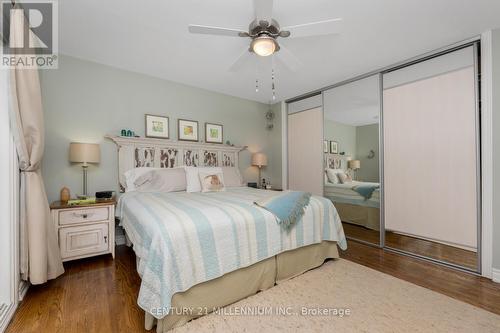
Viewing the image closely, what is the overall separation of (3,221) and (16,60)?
1216mm

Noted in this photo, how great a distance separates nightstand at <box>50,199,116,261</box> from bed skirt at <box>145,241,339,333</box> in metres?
1.52

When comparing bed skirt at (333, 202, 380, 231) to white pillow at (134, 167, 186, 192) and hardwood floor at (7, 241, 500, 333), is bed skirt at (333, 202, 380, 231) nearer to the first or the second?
hardwood floor at (7, 241, 500, 333)

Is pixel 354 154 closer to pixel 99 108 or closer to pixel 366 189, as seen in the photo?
pixel 366 189

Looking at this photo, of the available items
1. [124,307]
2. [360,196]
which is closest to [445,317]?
[360,196]

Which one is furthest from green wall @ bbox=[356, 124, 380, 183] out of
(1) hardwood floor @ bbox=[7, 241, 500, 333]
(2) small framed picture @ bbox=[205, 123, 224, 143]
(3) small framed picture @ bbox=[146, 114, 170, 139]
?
(3) small framed picture @ bbox=[146, 114, 170, 139]

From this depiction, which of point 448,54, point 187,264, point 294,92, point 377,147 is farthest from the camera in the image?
point 294,92

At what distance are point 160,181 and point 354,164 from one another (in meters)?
2.83

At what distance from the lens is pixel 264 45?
191 centimetres

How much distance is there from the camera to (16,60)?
1.64m

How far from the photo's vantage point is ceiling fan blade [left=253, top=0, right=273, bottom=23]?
5.22 ft

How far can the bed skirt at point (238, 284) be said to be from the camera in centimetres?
145

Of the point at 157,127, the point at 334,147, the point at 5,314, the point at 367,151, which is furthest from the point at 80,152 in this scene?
the point at 367,151

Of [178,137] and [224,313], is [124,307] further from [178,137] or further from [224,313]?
[178,137]

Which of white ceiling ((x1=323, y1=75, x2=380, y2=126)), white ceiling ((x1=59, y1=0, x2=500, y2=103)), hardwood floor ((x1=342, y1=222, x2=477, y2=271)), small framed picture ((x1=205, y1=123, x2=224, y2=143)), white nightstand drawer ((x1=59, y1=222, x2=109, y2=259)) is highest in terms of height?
white ceiling ((x1=59, y1=0, x2=500, y2=103))
